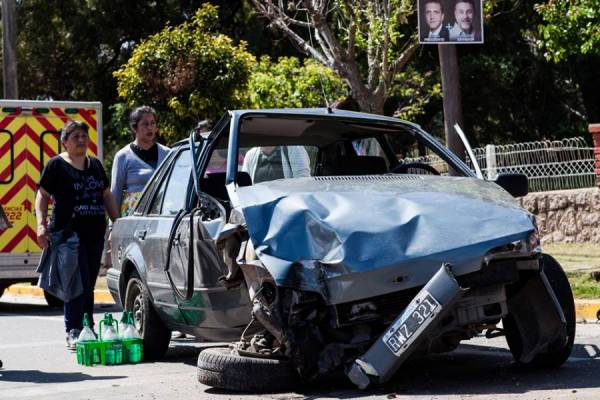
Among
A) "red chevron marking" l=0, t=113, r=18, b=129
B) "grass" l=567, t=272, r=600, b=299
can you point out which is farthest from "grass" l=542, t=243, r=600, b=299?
"red chevron marking" l=0, t=113, r=18, b=129

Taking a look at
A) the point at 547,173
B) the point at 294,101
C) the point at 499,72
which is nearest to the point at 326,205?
the point at 547,173

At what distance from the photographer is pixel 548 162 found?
16.9 meters

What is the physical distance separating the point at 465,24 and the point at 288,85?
13042mm

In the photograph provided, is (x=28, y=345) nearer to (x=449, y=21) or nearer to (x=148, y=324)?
(x=148, y=324)

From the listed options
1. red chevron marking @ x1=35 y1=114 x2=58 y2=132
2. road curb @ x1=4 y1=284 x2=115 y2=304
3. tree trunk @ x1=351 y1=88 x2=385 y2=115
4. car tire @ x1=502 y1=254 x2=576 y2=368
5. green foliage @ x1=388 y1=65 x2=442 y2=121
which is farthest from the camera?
green foliage @ x1=388 y1=65 x2=442 y2=121

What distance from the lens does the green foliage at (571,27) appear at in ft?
46.5

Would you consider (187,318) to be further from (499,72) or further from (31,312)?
(499,72)

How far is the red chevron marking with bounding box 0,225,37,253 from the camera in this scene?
48.5 ft

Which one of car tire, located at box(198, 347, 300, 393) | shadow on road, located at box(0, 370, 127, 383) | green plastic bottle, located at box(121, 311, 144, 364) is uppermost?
car tire, located at box(198, 347, 300, 393)

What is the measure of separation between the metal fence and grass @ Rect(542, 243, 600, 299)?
937 millimetres

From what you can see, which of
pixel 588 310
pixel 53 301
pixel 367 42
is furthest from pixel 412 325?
pixel 367 42

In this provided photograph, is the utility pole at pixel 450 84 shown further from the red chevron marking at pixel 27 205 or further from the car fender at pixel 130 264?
the red chevron marking at pixel 27 205

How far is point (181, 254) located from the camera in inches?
296

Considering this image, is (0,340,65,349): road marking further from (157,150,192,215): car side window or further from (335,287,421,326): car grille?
(335,287,421,326): car grille
